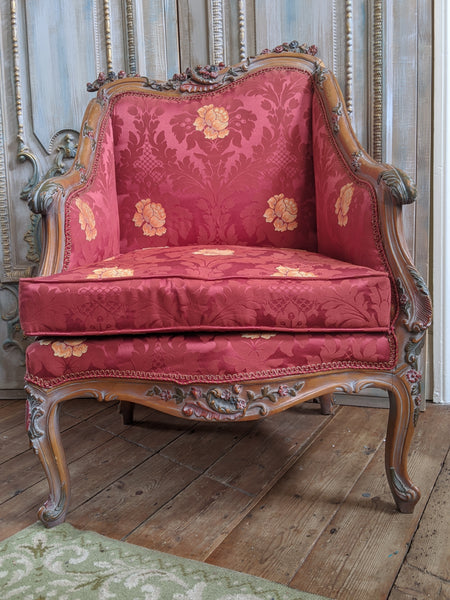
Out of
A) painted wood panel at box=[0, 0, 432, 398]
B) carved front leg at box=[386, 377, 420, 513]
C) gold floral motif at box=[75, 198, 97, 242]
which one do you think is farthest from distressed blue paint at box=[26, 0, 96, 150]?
carved front leg at box=[386, 377, 420, 513]

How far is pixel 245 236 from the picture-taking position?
159cm

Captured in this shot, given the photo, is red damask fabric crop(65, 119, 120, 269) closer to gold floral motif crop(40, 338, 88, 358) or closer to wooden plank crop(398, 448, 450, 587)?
gold floral motif crop(40, 338, 88, 358)

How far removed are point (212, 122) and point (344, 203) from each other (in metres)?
0.55

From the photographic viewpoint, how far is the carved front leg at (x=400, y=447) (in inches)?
44.7

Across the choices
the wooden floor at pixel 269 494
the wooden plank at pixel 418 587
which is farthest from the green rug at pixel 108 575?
the wooden plank at pixel 418 587

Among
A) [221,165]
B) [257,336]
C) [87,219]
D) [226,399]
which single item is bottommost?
[226,399]

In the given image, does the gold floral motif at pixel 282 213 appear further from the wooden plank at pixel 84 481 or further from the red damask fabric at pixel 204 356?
the wooden plank at pixel 84 481

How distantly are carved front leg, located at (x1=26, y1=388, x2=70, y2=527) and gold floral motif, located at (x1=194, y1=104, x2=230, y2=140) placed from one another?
2.89 feet

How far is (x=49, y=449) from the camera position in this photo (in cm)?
115

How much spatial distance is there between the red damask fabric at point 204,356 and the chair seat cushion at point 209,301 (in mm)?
22

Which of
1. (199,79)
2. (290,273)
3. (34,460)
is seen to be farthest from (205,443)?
(199,79)

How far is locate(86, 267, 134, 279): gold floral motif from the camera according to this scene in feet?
3.70

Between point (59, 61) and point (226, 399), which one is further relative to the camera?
point (59, 61)

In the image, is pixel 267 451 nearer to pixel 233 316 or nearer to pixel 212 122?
pixel 233 316
